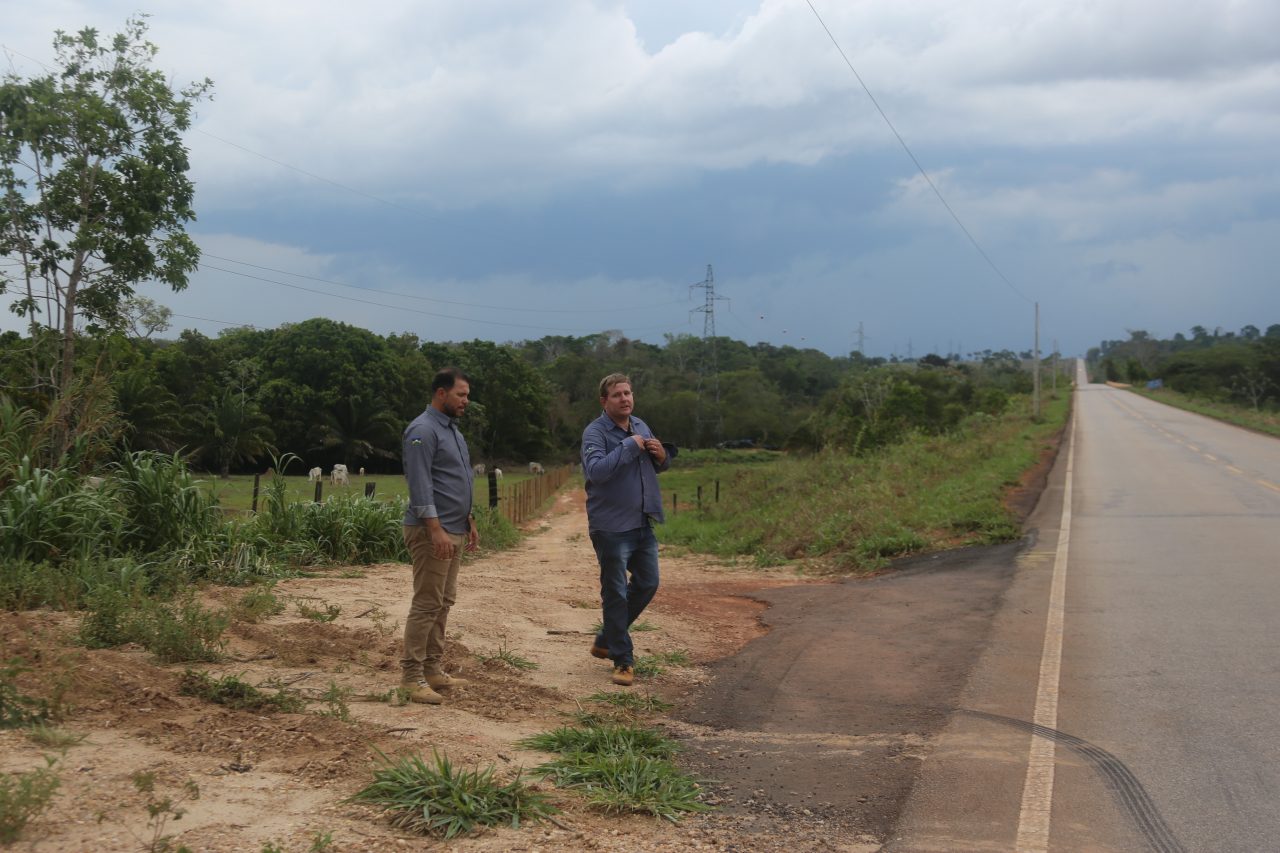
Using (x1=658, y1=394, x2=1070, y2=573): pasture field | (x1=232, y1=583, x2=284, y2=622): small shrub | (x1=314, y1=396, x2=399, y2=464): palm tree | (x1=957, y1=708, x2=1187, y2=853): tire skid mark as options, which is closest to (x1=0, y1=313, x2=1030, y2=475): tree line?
(x1=314, y1=396, x2=399, y2=464): palm tree

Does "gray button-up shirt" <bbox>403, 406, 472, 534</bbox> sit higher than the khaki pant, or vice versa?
"gray button-up shirt" <bbox>403, 406, 472, 534</bbox>

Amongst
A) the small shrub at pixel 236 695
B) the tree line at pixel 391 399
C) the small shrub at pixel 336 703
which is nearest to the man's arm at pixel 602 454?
the small shrub at pixel 336 703

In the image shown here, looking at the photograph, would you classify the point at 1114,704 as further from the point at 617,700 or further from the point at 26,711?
the point at 26,711

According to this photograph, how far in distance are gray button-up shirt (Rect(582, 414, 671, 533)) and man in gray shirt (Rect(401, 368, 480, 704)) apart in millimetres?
873

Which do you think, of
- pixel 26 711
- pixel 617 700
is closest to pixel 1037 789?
pixel 617 700

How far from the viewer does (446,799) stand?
436 cm

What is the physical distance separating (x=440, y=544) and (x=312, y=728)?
4.37ft

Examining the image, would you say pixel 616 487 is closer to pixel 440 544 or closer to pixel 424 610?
pixel 440 544

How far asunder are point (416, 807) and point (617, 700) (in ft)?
7.98

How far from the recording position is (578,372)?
88500mm

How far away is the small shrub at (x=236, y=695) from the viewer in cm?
545

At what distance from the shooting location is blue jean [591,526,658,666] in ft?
23.2

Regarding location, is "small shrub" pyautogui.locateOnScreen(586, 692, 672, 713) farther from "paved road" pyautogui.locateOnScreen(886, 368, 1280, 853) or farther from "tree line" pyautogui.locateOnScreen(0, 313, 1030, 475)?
"tree line" pyautogui.locateOnScreen(0, 313, 1030, 475)

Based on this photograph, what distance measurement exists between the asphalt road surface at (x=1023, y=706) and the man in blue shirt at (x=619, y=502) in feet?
2.42
